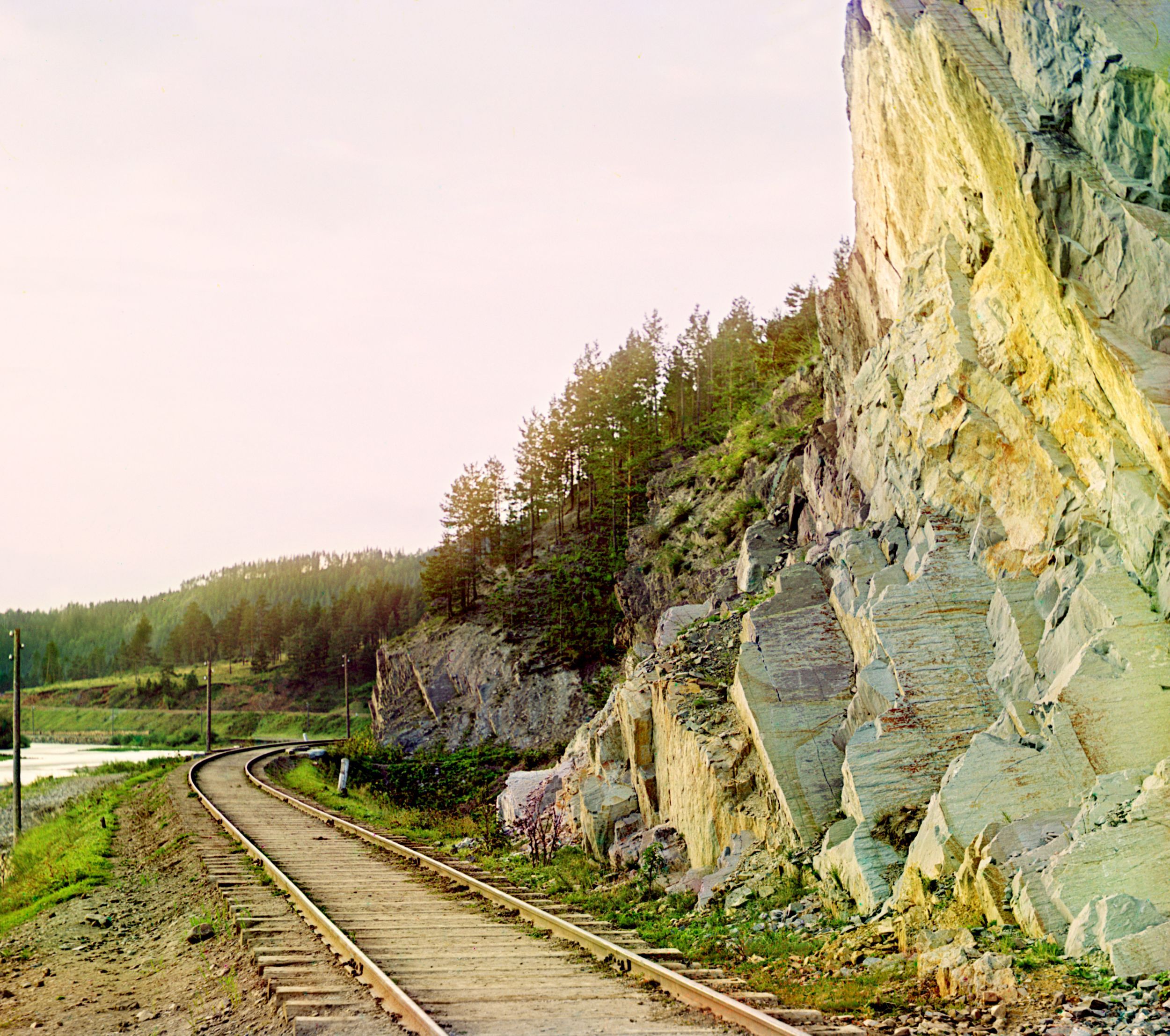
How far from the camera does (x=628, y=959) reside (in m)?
9.92

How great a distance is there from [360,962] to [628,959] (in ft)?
9.44

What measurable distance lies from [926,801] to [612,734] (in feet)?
28.0

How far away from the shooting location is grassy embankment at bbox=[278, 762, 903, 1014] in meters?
8.62

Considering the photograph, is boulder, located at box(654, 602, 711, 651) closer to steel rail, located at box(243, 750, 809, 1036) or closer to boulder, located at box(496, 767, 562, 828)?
boulder, located at box(496, 767, 562, 828)

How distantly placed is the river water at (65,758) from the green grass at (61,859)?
64.9ft

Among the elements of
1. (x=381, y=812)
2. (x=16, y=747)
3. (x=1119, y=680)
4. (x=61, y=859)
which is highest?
(x=1119, y=680)

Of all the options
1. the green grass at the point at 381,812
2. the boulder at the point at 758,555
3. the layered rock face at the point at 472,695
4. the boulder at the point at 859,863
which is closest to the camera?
the boulder at the point at 859,863

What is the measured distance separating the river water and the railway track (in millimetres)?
42211

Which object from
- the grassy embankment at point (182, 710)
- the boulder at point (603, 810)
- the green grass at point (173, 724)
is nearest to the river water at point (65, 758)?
the green grass at point (173, 724)

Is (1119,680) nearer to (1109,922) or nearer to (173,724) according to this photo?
(1109,922)

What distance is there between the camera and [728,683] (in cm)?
1733

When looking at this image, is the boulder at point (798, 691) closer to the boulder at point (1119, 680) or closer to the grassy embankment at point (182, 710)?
the boulder at point (1119, 680)

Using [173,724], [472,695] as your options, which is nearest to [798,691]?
[472,695]

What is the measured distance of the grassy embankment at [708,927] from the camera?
28.3ft
